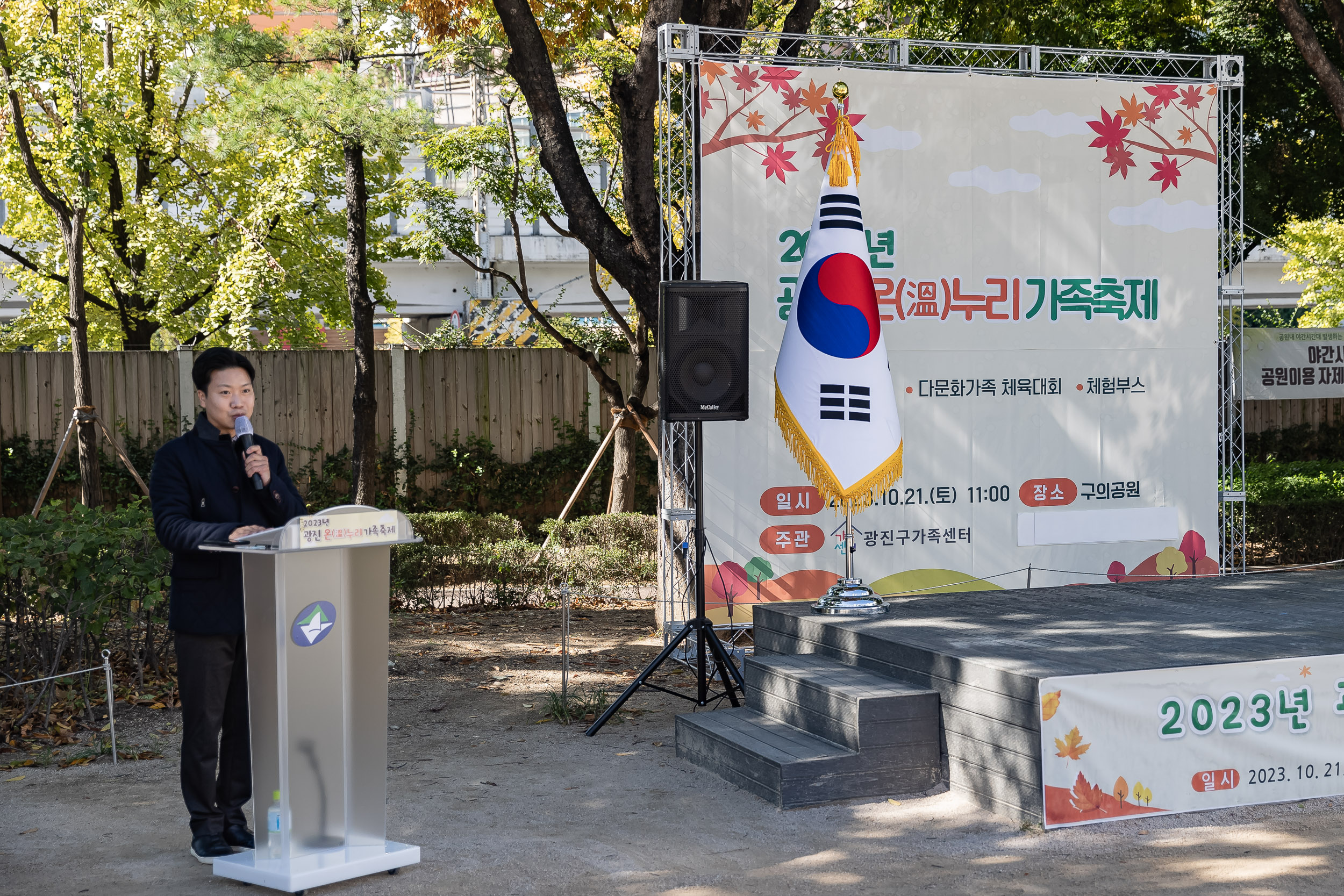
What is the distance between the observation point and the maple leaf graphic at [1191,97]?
820cm

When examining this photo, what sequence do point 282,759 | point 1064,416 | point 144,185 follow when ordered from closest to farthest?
point 282,759 < point 1064,416 < point 144,185

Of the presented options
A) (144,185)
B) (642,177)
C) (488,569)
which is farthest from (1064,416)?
(144,185)

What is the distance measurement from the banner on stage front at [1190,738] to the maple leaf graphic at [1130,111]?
15.3ft

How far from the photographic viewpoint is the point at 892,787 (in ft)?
15.7

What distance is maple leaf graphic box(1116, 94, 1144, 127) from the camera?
8086mm

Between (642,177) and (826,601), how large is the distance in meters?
3.40

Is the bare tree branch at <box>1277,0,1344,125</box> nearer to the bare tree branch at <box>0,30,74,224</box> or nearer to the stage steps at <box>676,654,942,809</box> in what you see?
the stage steps at <box>676,654,942,809</box>

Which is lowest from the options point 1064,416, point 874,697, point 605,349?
point 874,697

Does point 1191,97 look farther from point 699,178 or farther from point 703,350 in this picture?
point 703,350

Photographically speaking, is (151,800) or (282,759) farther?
(151,800)

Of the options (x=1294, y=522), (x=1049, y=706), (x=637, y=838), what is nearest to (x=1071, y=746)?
(x=1049, y=706)

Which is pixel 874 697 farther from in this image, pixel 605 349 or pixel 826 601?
pixel 605 349

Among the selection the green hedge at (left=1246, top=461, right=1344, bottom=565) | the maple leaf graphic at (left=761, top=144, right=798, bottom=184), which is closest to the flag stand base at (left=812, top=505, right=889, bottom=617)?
the maple leaf graphic at (left=761, top=144, right=798, bottom=184)

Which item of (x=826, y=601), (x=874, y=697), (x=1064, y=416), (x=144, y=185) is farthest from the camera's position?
(x=144, y=185)
